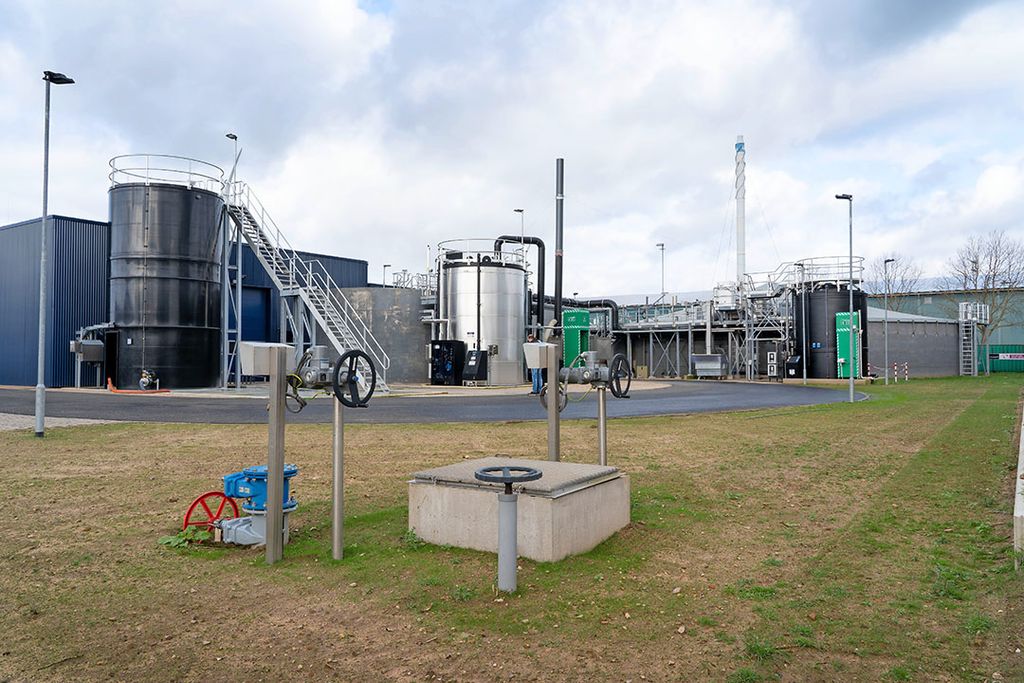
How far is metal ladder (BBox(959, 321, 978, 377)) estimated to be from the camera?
48769 mm

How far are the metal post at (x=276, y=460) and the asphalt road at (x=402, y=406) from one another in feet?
36.9

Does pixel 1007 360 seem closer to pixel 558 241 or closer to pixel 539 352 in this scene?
pixel 558 241

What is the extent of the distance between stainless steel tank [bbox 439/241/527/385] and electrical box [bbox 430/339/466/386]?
1068 mm

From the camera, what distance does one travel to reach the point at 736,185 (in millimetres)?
57219

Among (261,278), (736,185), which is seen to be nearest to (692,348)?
(736,185)

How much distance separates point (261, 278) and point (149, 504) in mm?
34629

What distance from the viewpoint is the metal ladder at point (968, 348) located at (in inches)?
1920

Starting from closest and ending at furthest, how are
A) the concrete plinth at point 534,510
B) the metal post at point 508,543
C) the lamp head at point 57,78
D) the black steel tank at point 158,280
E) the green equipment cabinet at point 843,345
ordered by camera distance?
the metal post at point 508,543
the concrete plinth at point 534,510
the lamp head at point 57,78
the black steel tank at point 158,280
the green equipment cabinet at point 843,345

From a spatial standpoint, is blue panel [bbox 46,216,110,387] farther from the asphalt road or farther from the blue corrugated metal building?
the asphalt road

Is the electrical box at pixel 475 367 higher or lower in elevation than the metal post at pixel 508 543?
higher

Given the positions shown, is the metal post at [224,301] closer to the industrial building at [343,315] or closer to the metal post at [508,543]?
the industrial building at [343,315]

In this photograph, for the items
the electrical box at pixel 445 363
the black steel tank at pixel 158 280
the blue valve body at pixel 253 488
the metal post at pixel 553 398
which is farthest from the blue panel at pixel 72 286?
the metal post at pixel 553 398

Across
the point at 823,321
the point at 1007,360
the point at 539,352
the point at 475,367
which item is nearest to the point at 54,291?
the point at 475,367

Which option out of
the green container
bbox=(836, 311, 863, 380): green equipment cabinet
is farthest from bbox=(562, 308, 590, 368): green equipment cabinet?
the green container
